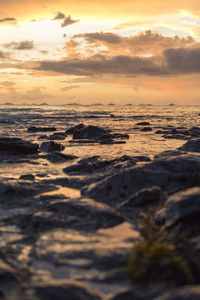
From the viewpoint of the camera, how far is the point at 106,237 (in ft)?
12.0

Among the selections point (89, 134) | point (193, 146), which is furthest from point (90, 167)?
point (89, 134)

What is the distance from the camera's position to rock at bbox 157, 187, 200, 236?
11.3 feet

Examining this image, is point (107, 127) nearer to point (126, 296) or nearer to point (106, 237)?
point (106, 237)

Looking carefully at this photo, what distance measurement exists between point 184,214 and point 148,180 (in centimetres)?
168

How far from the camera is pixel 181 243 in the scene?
305cm

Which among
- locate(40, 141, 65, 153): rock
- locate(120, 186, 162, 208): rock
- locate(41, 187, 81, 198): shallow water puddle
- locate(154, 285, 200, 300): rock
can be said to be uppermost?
locate(40, 141, 65, 153): rock

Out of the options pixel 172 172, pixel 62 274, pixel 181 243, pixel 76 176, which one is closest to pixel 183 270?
pixel 181 243

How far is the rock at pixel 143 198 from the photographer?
186 inches

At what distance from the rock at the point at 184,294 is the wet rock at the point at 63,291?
23.3 inches

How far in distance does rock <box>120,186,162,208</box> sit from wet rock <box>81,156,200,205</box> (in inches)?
8.6

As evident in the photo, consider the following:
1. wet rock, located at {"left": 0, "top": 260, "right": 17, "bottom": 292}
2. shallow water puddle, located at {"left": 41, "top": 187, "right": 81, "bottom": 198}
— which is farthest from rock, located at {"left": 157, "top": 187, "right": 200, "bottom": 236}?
shallow water puddle, located at {"left": 41, "top": 187, "right": 81, "bottom": 198}

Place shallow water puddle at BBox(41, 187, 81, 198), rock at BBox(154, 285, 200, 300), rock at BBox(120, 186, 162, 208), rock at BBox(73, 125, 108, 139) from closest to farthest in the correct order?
rock at BBox(154, 285, 200, 300) < rock at BBox(120, 186, 162, 208) < shallow water puddle at BBox(41, 187, 81, 198) < rock at BBox(73, 125, 108, 139)

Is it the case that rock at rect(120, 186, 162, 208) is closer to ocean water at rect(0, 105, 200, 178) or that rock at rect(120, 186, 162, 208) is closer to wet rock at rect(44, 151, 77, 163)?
Answer: ocean water at rect(0, 105, 200, 178)

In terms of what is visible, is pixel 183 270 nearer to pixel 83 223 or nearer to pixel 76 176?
pixel 83 223
